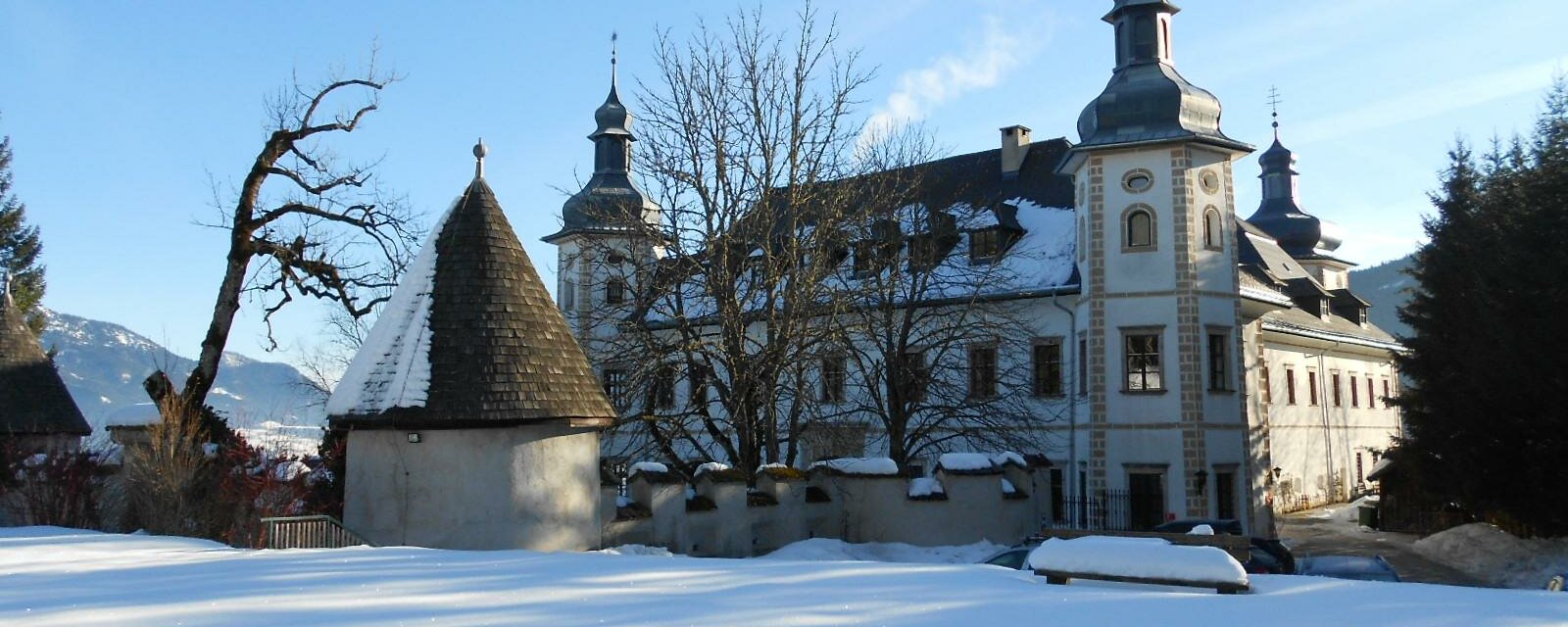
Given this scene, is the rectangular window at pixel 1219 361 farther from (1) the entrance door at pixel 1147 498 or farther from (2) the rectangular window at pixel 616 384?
(2) the rectangular window at pixel 616 384

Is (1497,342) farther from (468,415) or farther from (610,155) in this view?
(610,155)

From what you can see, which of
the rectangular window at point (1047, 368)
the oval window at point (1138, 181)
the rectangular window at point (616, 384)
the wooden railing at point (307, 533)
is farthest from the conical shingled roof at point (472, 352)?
the rectangular window at point (1047, 368)

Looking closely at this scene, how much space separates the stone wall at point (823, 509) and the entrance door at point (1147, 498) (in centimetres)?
465

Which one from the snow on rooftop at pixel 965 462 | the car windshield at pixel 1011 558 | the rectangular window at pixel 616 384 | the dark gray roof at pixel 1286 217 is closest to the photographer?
the car windshield at pixel 1011 558

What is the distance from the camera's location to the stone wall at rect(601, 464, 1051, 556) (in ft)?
51.5

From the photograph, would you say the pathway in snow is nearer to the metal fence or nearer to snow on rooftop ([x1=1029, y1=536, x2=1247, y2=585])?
the metal fence

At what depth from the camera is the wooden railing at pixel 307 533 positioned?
1113 cm

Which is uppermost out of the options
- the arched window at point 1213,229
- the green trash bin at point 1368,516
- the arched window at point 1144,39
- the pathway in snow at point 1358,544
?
the arched window at point 1144,39

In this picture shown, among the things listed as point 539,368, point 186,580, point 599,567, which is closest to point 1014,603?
point 599,567

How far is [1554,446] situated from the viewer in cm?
2030

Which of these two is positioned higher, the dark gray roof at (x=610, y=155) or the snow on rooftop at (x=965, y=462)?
the dark gray roof at (x=610, y=155)

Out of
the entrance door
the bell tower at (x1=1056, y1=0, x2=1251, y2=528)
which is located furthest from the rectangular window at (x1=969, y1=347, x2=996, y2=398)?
the entrance door

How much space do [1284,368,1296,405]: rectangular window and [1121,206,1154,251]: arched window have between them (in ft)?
39.6

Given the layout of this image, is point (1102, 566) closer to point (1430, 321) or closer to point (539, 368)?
point (539, 368)
